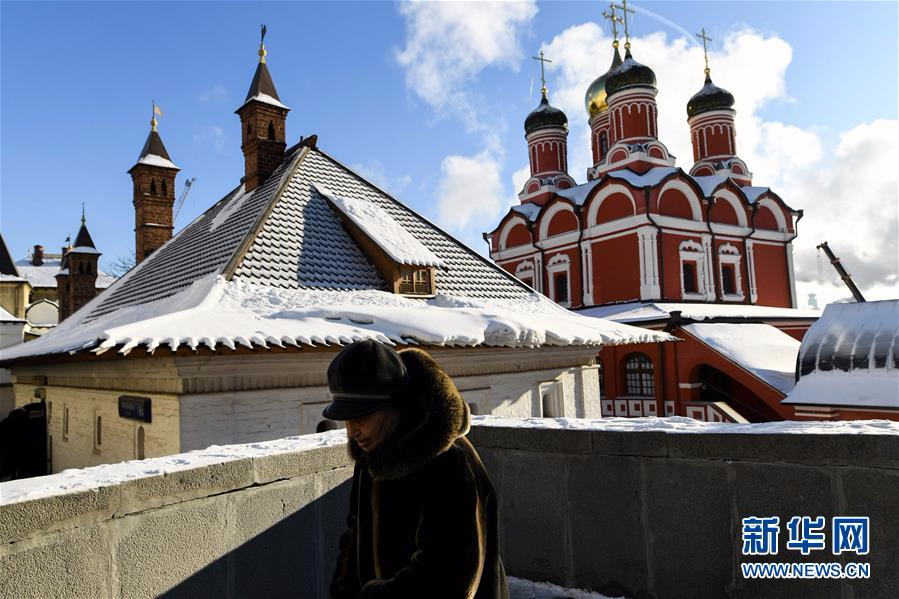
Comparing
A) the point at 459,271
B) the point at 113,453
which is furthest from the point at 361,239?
the point at 113,453

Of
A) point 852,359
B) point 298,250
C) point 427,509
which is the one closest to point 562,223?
point 852,359

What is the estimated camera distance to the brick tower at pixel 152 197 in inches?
721

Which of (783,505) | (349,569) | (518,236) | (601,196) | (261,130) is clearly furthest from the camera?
(518,236)

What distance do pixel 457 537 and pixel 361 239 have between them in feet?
32.6

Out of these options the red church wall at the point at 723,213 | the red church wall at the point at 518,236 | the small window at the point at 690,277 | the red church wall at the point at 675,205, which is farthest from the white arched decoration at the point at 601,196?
the red church wall at the point at 723,213

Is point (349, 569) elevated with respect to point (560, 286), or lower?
lower

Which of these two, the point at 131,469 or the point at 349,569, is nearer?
the point at 349,569

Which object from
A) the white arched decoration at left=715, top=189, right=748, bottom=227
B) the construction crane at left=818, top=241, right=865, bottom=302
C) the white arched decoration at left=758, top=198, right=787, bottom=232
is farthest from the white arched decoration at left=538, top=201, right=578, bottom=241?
the construction crane at left=818, top=241, right=865, bottom=302

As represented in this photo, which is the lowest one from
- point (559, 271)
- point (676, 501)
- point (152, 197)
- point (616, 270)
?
point (676, 501)

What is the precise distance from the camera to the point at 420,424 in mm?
1931

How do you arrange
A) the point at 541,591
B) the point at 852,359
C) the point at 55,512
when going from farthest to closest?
the point at 852,359 → the point at 541,591 → the point at 55,512

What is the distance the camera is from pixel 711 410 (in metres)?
19.8

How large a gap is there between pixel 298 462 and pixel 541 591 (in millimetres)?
1685

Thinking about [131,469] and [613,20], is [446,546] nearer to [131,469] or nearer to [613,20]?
[131,469]
